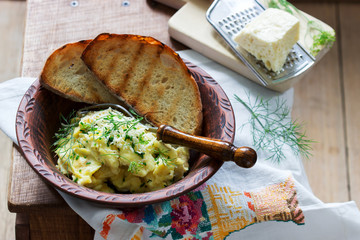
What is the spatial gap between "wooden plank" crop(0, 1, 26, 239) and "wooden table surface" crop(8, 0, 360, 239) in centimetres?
87

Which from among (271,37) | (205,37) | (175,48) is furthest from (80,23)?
(271,37)

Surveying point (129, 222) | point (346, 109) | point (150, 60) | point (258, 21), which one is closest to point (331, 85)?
point (346, 109)

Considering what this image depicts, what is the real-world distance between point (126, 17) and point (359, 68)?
148 centimetres

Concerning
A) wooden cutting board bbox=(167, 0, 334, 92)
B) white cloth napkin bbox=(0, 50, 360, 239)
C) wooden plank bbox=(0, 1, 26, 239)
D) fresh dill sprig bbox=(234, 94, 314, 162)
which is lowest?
wooden plank bbox=(0, 1, 26, 239)

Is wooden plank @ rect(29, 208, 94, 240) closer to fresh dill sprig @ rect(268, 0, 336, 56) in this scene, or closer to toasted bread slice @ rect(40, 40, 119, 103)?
toasted bread slice @ rect(40, 40, 119, 103)

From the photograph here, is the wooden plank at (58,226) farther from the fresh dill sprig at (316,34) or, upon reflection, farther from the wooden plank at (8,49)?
the fresh dill sprig at (316,34)

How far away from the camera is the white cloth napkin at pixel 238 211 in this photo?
1331 mm

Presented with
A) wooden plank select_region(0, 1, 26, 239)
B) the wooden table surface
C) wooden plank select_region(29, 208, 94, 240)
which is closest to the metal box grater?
the wooden table surface

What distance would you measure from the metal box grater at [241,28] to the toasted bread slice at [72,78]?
51 centimetres

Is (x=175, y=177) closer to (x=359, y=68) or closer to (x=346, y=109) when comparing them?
(x=346, y=109)

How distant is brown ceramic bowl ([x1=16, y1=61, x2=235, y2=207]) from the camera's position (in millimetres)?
1191

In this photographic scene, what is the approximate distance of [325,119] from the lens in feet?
8.59

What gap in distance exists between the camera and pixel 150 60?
147 centimetres

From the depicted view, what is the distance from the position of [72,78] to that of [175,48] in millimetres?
521
